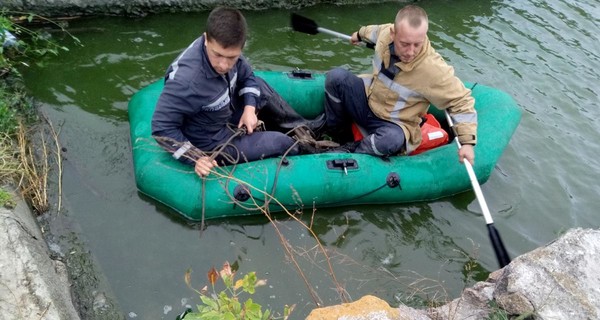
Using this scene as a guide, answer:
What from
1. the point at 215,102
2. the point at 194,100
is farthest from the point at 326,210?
the point at 194,100

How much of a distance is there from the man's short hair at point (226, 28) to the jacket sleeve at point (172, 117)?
39 centimetres

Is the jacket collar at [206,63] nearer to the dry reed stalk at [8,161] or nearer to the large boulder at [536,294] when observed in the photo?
the dry reed stalk at [8,161]

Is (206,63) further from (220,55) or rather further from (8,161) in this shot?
(8,161)

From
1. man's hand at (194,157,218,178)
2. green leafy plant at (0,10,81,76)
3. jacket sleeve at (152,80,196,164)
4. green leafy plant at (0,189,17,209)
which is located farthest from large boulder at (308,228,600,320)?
green leafy plant at (0,10,81,76)

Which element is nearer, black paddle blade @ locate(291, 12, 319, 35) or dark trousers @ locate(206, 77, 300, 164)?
dark trousers @ locate(206, 77, 300, 164)

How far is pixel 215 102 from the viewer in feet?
10.9

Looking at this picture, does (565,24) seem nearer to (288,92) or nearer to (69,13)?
(288,92)

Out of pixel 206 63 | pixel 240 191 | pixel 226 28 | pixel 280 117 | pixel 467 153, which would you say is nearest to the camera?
pixel 226 28

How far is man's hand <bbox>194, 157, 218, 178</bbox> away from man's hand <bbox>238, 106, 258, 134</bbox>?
404 millimetres

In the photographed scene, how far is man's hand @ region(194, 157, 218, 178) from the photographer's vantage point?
334 centimetres

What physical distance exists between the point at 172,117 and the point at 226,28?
0.67 metres

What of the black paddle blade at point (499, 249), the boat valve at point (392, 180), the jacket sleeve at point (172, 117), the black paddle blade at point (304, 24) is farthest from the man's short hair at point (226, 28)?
the black paddle blade at point (304, 24)

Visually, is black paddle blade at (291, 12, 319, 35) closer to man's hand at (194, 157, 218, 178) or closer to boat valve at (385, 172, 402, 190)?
boat valve at (385, 172, 402, 190)

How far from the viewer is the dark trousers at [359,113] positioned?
3.84 meters
